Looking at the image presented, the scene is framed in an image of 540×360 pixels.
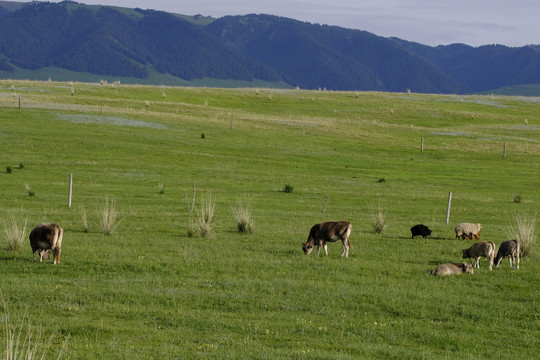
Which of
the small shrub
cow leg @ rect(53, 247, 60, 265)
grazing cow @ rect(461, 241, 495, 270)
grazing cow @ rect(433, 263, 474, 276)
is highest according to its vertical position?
grazing cow @ rect(461, 241, 495, 270)

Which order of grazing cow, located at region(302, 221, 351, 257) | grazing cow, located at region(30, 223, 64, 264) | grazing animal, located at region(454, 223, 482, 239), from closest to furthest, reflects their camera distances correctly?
grazing cow, located at region(30, 223, 64, 264)
grazing cow, located at region(302, 221, 351, 257)
grazing animal, located at region(454, 223, 482, 239)

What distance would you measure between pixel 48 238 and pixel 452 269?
11972mm

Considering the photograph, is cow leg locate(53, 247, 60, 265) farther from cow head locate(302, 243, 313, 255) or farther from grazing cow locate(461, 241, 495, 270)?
grazing cow locate(461, 241, 495, 270)

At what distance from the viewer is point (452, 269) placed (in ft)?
71.9

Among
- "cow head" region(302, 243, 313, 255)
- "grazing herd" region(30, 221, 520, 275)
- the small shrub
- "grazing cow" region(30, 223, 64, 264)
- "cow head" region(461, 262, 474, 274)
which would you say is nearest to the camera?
"grazing cow" region(30, 223, 64, 264)

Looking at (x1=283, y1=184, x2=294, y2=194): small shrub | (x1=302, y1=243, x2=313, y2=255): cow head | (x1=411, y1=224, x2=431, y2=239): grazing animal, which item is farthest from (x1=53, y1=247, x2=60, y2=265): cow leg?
(x1=283, y1=184, x2=294, y2=194): small shrub

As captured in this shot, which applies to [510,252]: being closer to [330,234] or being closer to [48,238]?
[330,234]

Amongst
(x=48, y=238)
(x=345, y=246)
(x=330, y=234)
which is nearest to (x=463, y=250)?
(x=345, y=246)

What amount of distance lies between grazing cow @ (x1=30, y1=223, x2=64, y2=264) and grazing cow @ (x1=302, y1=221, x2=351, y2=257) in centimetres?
798

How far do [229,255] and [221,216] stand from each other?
1138cm

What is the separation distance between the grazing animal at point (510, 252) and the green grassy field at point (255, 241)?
701mm

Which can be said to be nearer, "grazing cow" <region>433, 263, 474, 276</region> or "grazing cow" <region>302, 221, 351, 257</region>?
"grazing cow" <region>433, 263, 474, 276</region>

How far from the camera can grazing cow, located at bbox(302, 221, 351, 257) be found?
23781 mm

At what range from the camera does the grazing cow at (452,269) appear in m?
21.8
